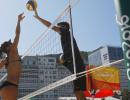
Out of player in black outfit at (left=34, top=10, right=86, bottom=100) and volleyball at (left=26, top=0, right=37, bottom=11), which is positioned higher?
volleyball at (left=26, top=0, right=37, bottom=11)

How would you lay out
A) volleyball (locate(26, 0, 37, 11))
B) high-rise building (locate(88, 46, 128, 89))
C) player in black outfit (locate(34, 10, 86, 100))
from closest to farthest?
high-rise building (locate(88, 46, 128, 89))
player in black outfit (locate(34, 10, 86, 100))
volleyball (locate(26, 0, 37, 11))

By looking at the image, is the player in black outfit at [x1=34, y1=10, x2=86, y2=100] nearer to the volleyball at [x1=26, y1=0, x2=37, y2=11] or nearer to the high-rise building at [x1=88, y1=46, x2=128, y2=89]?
the high-rise building at [x1=88, y1=46, x2=128, y2=89]

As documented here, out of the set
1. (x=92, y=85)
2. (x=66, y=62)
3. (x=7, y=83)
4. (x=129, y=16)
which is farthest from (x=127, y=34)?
(x=92, y=85)

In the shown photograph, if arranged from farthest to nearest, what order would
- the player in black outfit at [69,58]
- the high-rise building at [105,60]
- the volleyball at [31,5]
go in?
the volleyball at [31,5] → the player in black outfit at [69,58] → the high-rise building at [105,60]

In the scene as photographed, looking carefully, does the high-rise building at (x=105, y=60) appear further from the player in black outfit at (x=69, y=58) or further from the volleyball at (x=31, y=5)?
the volleyball at (x=31, y=5)

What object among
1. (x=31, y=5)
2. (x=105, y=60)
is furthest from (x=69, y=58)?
(x=105, y=60)

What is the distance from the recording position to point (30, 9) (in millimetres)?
7406

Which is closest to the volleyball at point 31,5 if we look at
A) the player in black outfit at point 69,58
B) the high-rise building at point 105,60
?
the player in black outfit at point 69,58

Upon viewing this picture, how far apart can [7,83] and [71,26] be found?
1514 mm

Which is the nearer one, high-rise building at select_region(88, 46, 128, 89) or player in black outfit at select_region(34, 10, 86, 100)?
high-rise building at select_region(88, 46, 128, 89)

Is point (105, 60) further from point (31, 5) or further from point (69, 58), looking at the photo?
point (69, 58)

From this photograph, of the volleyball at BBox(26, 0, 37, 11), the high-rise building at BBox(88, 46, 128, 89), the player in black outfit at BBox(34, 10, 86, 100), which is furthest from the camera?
the volleyball at BBox(26, 0, 37, 11)

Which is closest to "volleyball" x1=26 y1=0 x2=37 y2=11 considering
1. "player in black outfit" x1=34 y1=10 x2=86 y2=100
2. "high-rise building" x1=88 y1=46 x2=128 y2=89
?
"player in black outfit" x1=34 y1=10 x2=86 y2=100

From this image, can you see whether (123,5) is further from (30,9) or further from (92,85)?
(92,85)
